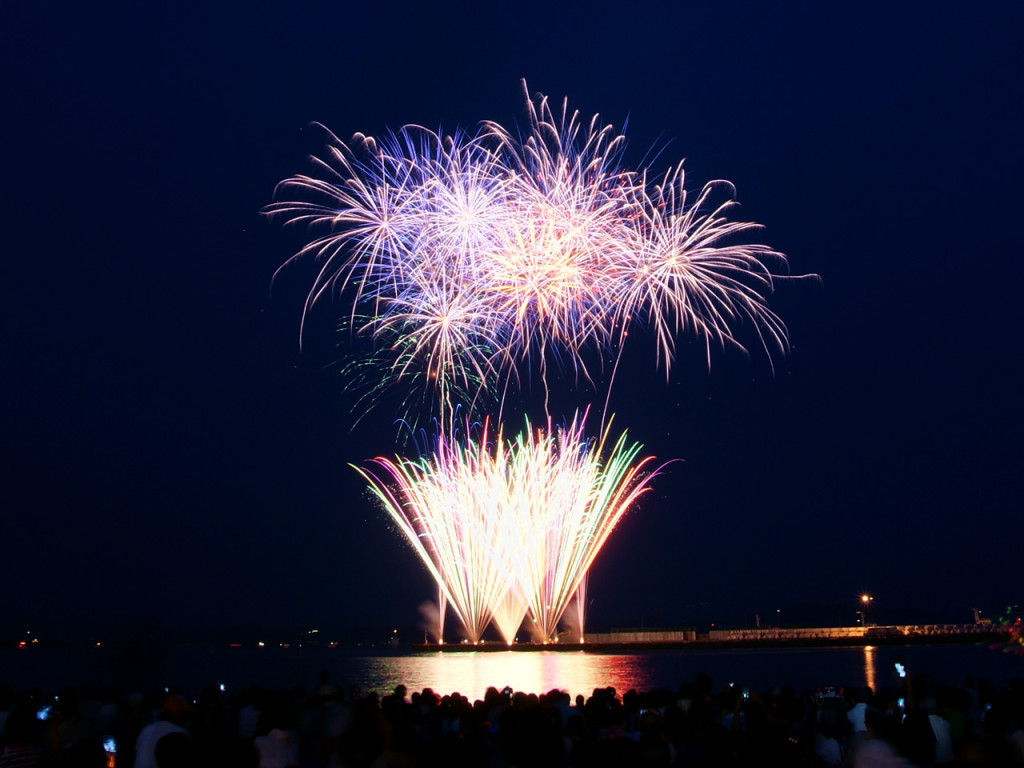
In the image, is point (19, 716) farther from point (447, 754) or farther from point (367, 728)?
point (447, 754)

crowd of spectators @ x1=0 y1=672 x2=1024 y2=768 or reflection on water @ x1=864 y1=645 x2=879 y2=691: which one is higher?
crowd of spectators @ x1=0 y1=672 x2=1024 y2=768

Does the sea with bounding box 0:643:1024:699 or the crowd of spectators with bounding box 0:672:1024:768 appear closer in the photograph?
the crowd of spectators with bounding box 0:672:1024:768

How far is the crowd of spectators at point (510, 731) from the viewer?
5.89 metres

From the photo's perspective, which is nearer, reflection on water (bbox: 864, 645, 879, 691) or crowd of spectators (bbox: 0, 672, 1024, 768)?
crowd of spectators (bbox: 0, 672, 1024, 768)

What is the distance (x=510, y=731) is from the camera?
18.8ft

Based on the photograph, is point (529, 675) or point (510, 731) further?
point (529, 675)

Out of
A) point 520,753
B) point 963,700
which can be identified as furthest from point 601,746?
point 963,700

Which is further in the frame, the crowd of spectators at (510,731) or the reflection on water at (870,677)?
the reflection on water at (870,677)

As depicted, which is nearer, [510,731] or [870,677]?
[510,731]

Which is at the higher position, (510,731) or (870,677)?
(510,731)

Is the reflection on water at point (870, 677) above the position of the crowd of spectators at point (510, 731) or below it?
below

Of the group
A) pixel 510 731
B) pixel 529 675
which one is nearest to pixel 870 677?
pixel 529 675

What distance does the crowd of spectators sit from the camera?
232 inches

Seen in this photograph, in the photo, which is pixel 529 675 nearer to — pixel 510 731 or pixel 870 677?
pixel 870 677
